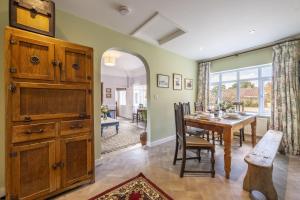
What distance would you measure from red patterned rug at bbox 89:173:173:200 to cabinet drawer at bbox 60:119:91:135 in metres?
0.81

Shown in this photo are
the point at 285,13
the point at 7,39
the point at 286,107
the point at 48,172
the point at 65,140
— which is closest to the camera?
the point at 7,39

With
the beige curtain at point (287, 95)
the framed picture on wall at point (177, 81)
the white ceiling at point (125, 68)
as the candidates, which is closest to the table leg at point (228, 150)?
the beige curtain at point (287, 95)

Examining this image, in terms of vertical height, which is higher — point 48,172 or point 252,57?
point 252,57

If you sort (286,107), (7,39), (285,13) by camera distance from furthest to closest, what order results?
(286,107)
(285,13)
(7,39)

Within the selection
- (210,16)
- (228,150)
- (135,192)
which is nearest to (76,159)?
(135,192)

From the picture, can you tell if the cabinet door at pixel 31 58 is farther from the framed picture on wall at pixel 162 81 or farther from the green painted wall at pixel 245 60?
the green painted wall at pixel 245 60

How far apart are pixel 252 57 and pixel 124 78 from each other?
6.02 meters

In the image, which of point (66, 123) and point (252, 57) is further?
point (252, 57)

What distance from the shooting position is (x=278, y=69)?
121 inches

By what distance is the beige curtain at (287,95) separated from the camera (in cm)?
284

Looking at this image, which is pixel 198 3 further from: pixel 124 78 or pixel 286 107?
pixel 124 78

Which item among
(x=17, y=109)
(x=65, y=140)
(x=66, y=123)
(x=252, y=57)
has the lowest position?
(x=65, y=140)

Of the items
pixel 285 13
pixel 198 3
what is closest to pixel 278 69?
pixel 285 13

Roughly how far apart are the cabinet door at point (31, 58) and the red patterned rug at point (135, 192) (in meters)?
1.54
